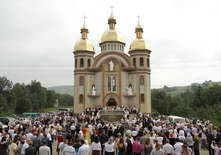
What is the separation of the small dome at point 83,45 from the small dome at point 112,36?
3.20m

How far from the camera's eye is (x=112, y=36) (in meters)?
43.3

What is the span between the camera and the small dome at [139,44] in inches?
1595

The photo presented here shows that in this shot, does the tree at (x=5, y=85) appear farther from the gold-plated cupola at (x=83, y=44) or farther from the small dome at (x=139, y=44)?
the small dome at (x=139, y=44)

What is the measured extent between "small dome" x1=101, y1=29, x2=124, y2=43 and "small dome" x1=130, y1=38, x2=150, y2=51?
353cm

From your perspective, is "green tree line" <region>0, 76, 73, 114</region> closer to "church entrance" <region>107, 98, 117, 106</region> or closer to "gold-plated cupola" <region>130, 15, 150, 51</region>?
"church entrance" <region>107, 98, 117, 106</region>

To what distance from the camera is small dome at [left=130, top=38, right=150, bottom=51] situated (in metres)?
40.5

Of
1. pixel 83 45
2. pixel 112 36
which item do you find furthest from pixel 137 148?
pixel 112 36

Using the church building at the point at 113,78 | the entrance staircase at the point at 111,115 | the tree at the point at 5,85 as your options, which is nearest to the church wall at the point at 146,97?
the church building at the point at 113,78

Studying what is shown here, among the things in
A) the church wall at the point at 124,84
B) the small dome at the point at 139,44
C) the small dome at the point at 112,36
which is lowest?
the church wall at the point at 124,84

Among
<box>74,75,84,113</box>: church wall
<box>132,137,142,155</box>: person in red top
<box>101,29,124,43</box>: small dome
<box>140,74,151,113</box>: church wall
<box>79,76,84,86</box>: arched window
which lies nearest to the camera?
<box>132,137,142,155</box>: person in red top

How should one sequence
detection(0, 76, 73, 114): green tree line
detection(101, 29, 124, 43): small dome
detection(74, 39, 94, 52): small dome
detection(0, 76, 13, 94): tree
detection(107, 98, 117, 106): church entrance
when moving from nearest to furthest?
detection(107, 98, 117, 106): church entrance, detection(74, 39, 94, 52): small dome, detection(101, 29, 124, 43): small dome, detection(0, 76, 73, 114): green tree line, detection(0, 76, 13, 94): tree

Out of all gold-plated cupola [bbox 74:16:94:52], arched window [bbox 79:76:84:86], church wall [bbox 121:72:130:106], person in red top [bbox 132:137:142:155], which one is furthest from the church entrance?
person in red top [bbox 132:137:142:155]

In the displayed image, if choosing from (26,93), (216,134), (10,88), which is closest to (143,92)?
(216,134)

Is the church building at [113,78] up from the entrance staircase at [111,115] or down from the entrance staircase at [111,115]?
up
